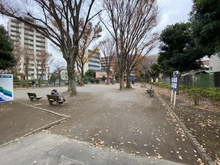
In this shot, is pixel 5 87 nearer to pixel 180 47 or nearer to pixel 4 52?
pixel 4 52

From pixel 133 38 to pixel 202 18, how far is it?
10674 mm

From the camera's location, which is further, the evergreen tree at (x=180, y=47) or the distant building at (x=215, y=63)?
the distant building at (x=215, y=63)

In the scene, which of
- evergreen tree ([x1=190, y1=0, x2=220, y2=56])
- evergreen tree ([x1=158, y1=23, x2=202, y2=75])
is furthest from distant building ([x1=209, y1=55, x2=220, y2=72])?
evergreen tree ([x1=190, y1=0, x2=220, y2=56])

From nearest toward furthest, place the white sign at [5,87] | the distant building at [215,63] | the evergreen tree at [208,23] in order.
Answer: the evergreen tree at [208,23]
the white sign at [5,87]
the distant building at [215,63]

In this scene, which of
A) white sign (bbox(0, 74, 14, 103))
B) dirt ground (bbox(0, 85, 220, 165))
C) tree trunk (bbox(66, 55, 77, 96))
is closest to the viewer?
dirt ground (bbox(0, 85, 220, 165))

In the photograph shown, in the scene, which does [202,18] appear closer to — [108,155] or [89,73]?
[108,155]

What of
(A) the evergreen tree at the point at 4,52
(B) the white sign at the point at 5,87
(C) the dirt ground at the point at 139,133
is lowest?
(C) the dirt ground at the point at 139,133

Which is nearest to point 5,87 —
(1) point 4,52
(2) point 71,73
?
(1) point 4,52

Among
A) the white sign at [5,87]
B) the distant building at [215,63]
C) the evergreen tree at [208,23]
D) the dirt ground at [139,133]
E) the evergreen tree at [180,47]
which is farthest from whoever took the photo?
the distant building at [215,63]

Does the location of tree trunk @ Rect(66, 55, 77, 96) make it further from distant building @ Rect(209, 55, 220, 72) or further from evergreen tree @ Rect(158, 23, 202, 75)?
distant building @ Rect(209, 55, 220, 72)

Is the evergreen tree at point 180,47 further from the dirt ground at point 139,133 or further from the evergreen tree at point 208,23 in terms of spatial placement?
the dirt ground at point 139,133

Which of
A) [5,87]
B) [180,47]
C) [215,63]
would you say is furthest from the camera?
[215,63]

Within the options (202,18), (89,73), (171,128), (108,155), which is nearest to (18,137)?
(108,155)

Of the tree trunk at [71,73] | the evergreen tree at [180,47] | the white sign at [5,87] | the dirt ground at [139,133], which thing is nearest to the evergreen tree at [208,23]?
the dirt ground at [139,133]
